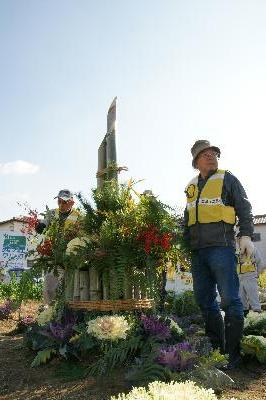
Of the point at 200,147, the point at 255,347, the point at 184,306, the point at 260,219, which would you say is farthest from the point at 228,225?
the point at 260,219

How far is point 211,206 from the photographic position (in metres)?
4.38

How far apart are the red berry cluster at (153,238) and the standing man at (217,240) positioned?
1.11ft

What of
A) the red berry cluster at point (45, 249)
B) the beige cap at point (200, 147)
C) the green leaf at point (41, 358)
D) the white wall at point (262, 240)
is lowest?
the green leaf at point (41, 358)

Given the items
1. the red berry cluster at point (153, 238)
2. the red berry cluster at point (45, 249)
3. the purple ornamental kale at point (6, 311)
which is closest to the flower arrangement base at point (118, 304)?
the red berry cluster at point (153, 238)

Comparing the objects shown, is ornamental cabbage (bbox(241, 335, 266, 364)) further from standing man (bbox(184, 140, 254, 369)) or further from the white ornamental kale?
the white ornamental kale

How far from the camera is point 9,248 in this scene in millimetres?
22688

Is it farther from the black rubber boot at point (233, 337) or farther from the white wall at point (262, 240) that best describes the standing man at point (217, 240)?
the white wall at point (262, 240)

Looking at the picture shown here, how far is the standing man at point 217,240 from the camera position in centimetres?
419

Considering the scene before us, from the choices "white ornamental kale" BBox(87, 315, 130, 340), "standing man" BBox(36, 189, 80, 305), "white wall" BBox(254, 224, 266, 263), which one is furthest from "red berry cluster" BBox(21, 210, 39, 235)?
"white wall" BBox(254, 224, 266, 263)

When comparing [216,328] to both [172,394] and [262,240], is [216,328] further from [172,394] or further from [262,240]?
[262,240]

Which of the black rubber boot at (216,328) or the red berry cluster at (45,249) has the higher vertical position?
the red berry cluster at (45,249)

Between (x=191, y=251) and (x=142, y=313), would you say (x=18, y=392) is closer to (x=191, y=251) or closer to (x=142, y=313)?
(x=142, y=313)

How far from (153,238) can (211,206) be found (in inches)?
25.6

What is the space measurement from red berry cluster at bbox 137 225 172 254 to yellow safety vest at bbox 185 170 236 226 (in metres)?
0.38
